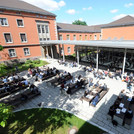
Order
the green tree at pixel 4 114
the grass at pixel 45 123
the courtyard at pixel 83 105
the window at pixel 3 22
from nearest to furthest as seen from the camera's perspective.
Answer: the green tree at pixel 4 114, the grass at pixel 45 123, the courtyard at pixel 83 105, the window at pixel 3 22

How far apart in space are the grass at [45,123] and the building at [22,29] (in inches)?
734

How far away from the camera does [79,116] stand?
7.24 m

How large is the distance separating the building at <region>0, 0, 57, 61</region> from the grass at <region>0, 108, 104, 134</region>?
1865 cm

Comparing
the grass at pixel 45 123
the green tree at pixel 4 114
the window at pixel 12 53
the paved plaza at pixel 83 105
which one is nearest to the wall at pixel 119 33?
the paved plaza at pixel 83 105

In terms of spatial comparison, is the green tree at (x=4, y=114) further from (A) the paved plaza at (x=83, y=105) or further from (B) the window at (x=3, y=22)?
(B) the window at (x=3, y=22)

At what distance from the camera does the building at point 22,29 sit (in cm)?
2027

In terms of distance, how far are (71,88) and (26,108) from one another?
493cm

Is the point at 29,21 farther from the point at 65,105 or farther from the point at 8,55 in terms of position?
the point at 65,105

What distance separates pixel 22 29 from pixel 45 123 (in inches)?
886

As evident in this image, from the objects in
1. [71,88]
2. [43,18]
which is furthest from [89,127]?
[43,18]

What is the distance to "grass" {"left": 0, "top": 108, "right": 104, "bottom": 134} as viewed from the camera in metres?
6.22

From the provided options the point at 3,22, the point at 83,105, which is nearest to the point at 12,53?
the point at 3,22

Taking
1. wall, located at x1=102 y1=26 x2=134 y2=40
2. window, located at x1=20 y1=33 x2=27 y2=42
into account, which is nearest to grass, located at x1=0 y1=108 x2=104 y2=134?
window, located at x1=20 y1=33 x2=27 y2=42

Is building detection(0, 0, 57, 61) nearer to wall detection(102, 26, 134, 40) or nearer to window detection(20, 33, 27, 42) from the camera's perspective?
window detection(20, 33, 27, 42)
